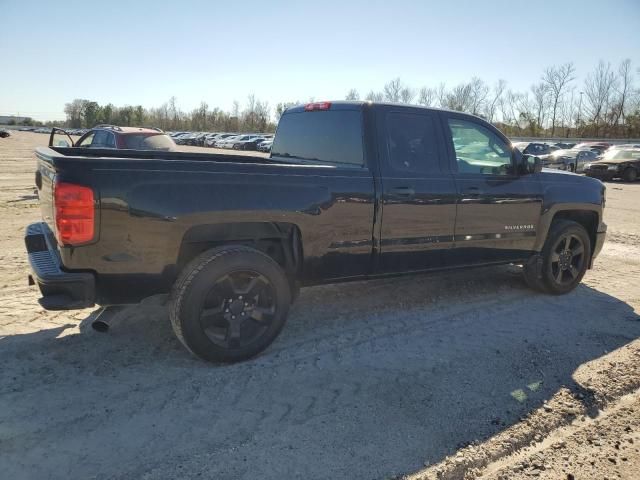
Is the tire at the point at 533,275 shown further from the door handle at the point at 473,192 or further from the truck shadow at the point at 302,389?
the door handle at the point at 473,192

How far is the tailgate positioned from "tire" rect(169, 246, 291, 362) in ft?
3.34

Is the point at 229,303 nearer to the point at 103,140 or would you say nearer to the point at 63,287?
the point at 63,287

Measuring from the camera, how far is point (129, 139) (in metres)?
10.2

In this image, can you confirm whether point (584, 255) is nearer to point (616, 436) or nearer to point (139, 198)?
point (616, 436)

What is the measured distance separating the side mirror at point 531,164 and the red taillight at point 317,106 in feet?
7.07

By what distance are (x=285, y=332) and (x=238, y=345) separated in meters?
0.72

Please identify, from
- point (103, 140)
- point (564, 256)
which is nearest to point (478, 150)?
point (564, 256)

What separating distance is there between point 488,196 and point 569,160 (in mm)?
25893

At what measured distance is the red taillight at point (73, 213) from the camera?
300 centimetres

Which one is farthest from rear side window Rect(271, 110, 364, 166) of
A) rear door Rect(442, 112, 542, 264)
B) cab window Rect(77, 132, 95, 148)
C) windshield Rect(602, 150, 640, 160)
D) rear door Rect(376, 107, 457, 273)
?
windshield Rect(602, 150, 640, 160)

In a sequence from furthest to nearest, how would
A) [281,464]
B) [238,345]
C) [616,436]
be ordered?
[238,345], [616,436], [281,464]

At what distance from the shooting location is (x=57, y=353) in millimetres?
3699

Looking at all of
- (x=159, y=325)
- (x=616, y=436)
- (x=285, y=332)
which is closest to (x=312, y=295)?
(x=285, y=332)

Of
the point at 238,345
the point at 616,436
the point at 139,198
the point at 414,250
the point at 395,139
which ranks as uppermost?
the point at 395,139
